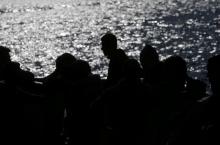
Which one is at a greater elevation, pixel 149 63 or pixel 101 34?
pixel 149 63

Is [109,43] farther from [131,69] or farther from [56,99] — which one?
[131,69]

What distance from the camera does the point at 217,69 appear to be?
4812 mm

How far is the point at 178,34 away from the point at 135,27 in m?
23.3

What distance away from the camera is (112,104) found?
5977mm

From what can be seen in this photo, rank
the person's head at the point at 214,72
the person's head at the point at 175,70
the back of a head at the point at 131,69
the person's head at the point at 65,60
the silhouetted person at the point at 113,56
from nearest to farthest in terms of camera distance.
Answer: the person's head at the point at 214,72
the person's head at the point at 175,70
the back of a head at the point at 131,69
the person's head at the point at 65,60
the silhouetted person at the point at 113,56

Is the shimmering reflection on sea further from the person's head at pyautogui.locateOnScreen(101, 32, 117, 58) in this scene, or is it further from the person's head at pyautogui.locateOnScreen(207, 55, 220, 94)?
the person's head at pyautogui.locateOnScreen(207, 55, 220, 94)

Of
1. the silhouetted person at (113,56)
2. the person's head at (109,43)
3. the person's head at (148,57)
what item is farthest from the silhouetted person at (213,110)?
the person's head at (148,57)

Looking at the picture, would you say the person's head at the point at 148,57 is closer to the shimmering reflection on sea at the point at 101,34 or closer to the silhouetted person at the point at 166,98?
the silhouetted person at the point at 166,98

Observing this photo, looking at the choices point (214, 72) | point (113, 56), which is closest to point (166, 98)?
point (214, 72)

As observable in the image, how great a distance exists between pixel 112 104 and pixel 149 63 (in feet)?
7.28

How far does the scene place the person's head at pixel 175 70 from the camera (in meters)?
5.60

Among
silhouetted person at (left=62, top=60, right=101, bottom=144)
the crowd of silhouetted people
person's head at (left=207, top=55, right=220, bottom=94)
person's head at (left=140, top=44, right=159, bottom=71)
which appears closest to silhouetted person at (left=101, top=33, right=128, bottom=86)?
the crowd of silhouetted people

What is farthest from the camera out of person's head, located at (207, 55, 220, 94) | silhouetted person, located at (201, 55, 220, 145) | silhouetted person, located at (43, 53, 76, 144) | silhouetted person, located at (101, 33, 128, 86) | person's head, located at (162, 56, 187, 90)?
silhouetted person, located at (101, 33, 128, 86)

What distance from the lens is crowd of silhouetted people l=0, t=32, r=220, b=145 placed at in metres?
4.80
